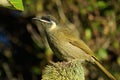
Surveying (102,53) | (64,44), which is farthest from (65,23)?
(64,44)

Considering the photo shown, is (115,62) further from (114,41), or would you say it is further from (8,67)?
(8,67)

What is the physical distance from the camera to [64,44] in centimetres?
625

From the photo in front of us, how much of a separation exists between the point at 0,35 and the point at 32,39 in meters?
0.63

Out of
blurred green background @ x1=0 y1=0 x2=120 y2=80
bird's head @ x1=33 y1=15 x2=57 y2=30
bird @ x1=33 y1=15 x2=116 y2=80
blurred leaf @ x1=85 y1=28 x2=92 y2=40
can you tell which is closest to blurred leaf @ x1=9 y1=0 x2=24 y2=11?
bird @ x1=33 y1=15 x2=116 y2=80

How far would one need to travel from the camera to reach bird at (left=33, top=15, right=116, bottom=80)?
607 centimetres

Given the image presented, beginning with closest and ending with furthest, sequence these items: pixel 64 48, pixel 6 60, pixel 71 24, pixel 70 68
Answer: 1. pixel 70 68
2. pixel 64 48
3. pixel 71 24
4. pixel 6 60

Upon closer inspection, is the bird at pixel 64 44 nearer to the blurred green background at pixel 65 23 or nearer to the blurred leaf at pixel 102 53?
the blurred green background at pixel 65 23

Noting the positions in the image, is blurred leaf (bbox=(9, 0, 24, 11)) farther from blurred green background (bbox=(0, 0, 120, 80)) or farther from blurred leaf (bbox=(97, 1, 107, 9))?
blurred leaf (bbox=(97, 1, 107, 9))

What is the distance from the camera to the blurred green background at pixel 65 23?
28.4 feet

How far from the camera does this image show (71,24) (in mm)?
8680

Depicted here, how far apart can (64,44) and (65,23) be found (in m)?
2.29

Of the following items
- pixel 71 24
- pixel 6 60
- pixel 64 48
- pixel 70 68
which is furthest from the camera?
pixel 6 60

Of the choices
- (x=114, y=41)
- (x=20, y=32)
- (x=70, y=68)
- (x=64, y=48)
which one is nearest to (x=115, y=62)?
(x=114, y=41)

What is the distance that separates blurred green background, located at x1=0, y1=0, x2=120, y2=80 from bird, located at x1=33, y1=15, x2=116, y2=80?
201 cm
